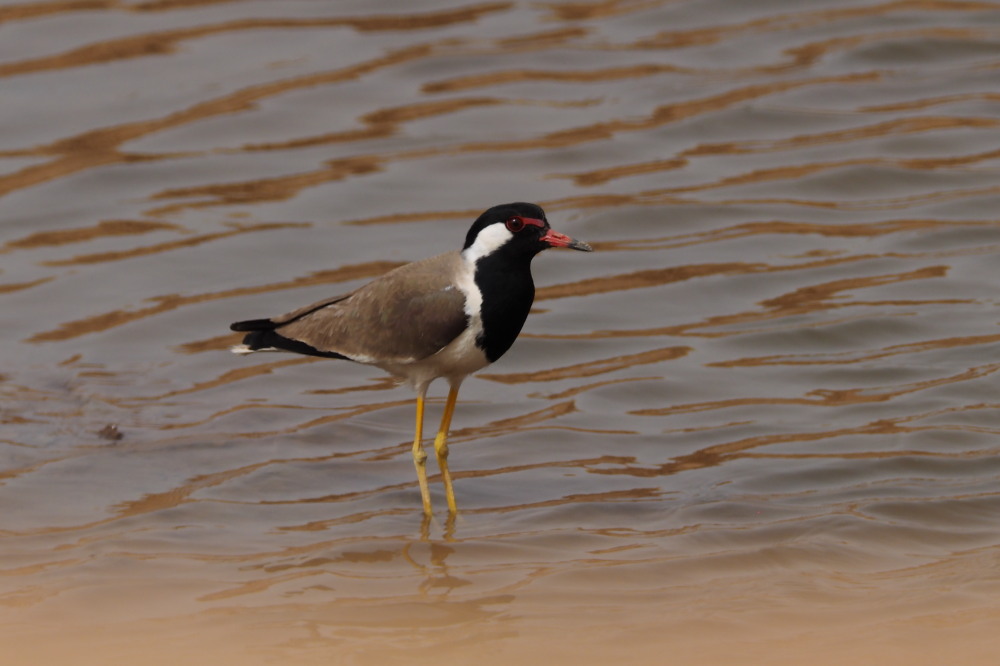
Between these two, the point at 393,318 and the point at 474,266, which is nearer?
the point at 474,266

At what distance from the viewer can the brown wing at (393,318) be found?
818 centimetres

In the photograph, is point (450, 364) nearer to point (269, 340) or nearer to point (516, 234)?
point (516, 234)

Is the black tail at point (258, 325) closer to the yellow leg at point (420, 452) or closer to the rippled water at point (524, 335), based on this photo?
the rippled water at point (524, 335)

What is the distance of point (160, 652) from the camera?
6527 millimetres

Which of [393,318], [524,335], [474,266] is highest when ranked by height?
[474,266]

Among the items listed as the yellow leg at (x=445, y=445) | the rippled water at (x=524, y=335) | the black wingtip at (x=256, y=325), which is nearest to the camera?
the rippled water at (x=524, y=335)

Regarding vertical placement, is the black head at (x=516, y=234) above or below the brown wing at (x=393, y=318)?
above

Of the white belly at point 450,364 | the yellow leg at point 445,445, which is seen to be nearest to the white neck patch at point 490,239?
the white belly at point 450,364

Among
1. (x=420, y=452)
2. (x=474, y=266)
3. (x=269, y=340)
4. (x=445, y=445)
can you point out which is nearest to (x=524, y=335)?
(x=445, y=445)

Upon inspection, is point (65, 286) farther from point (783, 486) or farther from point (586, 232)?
point (783, 486)

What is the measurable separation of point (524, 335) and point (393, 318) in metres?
2.62

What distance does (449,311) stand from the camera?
8.16 meters

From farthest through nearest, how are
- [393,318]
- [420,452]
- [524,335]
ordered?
[524,335], [420,452], [393,318]

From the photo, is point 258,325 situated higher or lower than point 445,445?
higher
